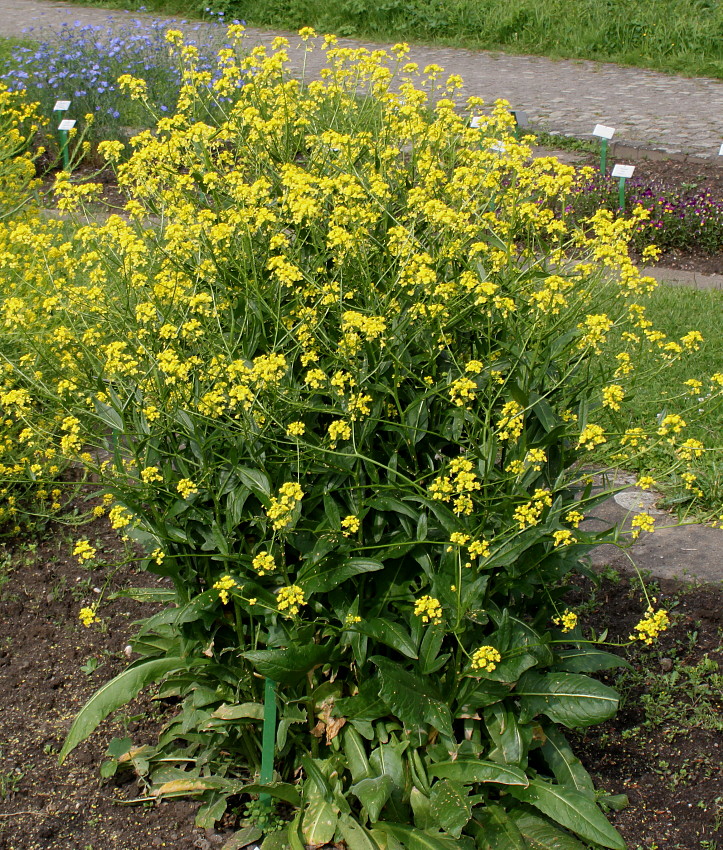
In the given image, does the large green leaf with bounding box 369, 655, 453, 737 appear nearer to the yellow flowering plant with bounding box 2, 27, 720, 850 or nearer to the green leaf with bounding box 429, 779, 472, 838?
the yellow flowering plant with bounding box 2, 27, 720, 850

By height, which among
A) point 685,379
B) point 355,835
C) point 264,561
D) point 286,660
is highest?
point 264,561

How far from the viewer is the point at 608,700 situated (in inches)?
102

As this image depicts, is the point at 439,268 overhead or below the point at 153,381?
overhead

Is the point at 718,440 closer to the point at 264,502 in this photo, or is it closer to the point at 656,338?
the point at 656,338

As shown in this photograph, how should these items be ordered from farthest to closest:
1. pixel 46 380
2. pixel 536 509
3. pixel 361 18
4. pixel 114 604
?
pixel 361 18
pixel 46 380
pixel 114 604
pixel 536 509

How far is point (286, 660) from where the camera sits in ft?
8.36

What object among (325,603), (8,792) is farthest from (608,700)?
(8,792)

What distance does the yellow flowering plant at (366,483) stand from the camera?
8.26 ft

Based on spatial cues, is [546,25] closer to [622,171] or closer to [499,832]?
[622,171]

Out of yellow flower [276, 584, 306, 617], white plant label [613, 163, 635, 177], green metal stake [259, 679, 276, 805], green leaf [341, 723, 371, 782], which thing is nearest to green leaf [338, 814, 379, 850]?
green leaf [341, 723, 371, 782]

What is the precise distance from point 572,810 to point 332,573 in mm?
890

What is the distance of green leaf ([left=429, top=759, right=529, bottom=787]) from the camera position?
251 centimetres

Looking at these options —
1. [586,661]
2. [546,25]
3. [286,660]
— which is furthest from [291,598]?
[546,25]

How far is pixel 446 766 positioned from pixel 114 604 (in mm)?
1570
